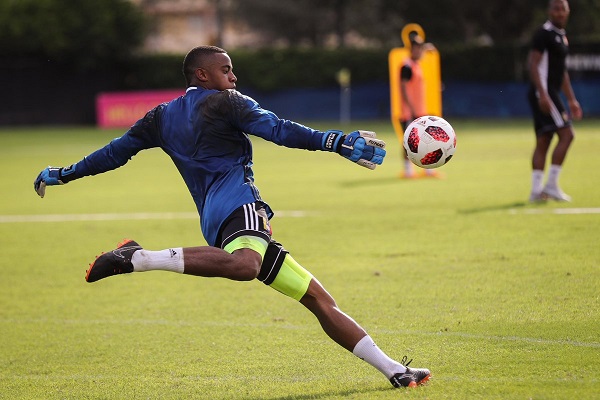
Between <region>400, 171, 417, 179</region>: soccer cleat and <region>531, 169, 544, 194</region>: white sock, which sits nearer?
<region>531, 169, 544, 194</region>: white sock

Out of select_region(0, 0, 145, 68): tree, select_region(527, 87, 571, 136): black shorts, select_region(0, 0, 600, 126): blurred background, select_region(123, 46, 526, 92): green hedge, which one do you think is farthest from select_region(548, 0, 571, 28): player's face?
select_region(0, 0, 145, 68): tree

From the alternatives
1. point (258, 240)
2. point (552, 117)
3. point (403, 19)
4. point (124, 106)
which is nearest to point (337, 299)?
point (258, 240)

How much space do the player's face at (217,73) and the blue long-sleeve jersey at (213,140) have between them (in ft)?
0.25

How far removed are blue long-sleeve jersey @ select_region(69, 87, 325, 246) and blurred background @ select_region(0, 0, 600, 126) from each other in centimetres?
3405

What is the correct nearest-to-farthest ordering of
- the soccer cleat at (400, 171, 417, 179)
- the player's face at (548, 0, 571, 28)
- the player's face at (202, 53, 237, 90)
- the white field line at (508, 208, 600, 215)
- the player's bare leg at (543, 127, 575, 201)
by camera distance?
the player's face at (202, 53, 237, 90)
the white field line at (508, 208, 600, 215)
the player's face at (548, 0, 571, 28)
the player's bare leg at (543, 127, 575, 201)
the soccer cleat at (400, 171, 417, 179)

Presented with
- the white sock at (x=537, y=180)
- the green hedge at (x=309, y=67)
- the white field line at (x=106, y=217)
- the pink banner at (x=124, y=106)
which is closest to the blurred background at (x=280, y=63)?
the green hedge at (x=309, y=67)

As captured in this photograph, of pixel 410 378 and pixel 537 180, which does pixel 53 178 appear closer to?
pixel 410 378

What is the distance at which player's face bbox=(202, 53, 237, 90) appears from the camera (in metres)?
6.11

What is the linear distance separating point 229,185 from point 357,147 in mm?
908

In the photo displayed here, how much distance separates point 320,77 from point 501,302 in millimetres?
37595

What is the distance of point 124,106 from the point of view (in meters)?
41.3

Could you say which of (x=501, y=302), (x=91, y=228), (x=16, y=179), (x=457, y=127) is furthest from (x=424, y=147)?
(x=457, y=127)

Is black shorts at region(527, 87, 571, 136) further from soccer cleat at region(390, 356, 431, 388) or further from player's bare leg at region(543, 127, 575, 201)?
soccer cleat at region(390, 356, 431, 388)

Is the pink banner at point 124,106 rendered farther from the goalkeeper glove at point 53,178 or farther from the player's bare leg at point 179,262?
the player's bare leg at point 179,262
